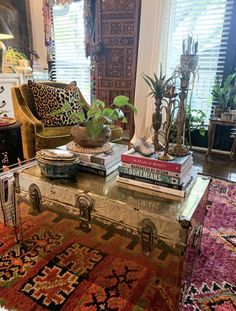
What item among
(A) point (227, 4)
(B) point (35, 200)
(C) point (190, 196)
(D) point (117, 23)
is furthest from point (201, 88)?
(B) point (35, 200)

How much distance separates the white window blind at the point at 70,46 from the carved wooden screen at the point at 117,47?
1.34ft

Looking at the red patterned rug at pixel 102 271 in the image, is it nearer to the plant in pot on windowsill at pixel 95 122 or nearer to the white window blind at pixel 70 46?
the plant in pot on windowsill at pixel 95 122

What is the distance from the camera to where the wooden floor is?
8.45 ft

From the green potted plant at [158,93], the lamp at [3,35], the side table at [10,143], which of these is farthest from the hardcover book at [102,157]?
the lamp at [3,35]

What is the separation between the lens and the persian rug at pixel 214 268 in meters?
1.07

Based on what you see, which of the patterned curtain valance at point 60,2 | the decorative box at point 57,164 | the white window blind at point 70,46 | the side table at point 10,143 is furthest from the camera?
the white window blind at point 70,46

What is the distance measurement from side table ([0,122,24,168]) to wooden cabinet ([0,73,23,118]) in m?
1.24

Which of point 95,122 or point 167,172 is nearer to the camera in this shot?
point 167,172

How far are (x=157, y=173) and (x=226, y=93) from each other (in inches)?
89.1

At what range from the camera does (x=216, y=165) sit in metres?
2.84

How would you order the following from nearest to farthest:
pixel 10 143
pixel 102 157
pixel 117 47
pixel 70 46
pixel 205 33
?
pixel 102 157 < pixel 10 143 < pixel 205 33 < pixel 117 47 < pixel 70 46

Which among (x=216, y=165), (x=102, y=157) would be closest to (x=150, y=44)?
(x=216, y=165)

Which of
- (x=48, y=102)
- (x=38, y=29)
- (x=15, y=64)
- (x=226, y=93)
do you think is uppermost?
(x=38, y=29)

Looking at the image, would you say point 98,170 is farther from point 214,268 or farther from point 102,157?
point 214,268
